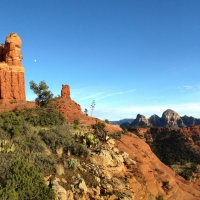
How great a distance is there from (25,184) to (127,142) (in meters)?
16.8

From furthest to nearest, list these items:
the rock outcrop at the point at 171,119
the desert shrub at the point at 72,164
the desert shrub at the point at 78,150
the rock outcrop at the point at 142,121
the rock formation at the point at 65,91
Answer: the rock outcrop at the point at 171,119
the rock outcrop at the point at 142,121
the rock formation at the point at 65,91
the desert shrub at the point at 78,150
the desert shrub at the point at 72,164

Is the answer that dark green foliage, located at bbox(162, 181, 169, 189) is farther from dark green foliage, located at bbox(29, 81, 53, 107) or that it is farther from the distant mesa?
the distant mesa

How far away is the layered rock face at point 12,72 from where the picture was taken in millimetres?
37656

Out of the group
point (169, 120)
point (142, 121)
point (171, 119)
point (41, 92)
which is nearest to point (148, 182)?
point (41, 92)

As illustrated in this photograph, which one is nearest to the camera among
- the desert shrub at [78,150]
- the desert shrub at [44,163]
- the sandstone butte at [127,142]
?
the desert shrub at [44,163]

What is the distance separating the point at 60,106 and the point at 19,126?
17.1m

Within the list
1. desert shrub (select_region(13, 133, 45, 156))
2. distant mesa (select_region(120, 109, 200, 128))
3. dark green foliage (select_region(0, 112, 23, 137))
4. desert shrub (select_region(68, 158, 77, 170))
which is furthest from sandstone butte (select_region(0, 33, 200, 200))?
distant mesa (select_region(120, 109, 200, 128))

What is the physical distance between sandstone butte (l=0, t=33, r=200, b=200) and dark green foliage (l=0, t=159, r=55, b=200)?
7.89 metres

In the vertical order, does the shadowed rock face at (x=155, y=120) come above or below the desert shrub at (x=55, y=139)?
above

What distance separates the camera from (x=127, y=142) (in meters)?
25.9

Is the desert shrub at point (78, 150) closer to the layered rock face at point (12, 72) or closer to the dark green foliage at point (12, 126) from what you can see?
the dark green foliage at point (12, 126)

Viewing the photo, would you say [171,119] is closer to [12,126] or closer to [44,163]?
[12,126]

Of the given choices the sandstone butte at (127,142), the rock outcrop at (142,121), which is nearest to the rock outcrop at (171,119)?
the rock outcrop at (142,121)

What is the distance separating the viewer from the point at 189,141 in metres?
70.0
